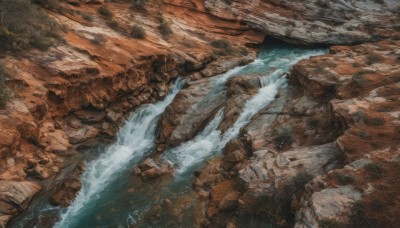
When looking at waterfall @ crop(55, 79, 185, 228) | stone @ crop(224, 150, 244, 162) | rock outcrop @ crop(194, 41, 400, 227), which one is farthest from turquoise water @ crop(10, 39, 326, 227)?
stone @ crop(224, 150, 244, 162)

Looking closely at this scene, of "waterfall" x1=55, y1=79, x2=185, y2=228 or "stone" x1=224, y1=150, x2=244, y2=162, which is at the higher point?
"stone" x1=224, y1=150, x2=244, y2=162

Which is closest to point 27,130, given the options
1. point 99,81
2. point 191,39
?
point 99,81

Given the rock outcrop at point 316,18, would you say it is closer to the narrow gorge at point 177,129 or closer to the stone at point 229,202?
the narrow gorge at point 177,129

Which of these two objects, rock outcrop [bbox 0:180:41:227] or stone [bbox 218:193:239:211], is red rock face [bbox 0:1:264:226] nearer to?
rock outcrop [bbox 0:180:41:227]

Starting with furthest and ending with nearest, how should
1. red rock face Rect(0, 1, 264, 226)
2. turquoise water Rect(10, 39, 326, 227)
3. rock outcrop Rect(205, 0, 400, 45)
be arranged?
rock outcrop Rect(205, 0, 400, 45), red rock face Rect(0, 1, 264, 226), turquoise water Rect(10, 39, 326, 227)

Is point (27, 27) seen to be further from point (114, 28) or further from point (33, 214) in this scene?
point (33, 214)

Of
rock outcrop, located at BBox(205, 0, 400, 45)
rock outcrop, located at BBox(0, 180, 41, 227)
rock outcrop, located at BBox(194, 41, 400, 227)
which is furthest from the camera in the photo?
rock outcrop, located at BBox(205, 0, 400, 45)

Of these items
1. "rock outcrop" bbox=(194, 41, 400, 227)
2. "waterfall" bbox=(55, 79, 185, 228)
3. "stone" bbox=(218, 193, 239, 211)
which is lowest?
"waterfall" bbox=(55, 79, 185, 228)

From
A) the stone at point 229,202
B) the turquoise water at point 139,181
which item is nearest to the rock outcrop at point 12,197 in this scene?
the turquoise water at point 139,181

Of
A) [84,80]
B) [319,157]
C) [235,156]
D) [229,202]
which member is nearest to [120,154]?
[84,80]
